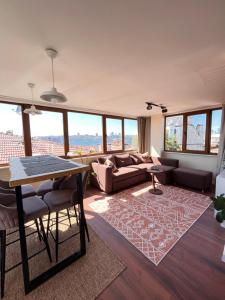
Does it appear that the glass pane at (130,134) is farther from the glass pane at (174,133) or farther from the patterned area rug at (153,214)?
the patterned area rug at (153,214)

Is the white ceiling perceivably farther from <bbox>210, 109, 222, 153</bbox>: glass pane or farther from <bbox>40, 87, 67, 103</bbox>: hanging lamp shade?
<bbox>210, 109, 222, 153</bbox>: glass pane

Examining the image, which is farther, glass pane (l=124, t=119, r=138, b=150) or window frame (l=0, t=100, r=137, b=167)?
glass pane (l=124, t=119, r=138, b=150)

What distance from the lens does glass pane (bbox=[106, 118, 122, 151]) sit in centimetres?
508

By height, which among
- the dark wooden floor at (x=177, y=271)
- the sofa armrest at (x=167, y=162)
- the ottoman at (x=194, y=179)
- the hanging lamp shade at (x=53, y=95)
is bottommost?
the dark wooden floor at (x=177, y=271)

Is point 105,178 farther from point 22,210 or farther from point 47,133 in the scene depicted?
point 22,210

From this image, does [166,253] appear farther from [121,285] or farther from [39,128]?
[39,128]

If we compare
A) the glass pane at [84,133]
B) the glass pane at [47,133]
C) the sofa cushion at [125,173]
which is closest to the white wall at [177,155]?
the sofa cushion at [125,173]

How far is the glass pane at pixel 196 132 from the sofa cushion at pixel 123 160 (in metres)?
2.00

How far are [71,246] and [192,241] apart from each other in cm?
164

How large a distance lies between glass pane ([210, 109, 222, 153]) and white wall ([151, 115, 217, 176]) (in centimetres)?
29

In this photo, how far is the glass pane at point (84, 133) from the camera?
4.20 meters

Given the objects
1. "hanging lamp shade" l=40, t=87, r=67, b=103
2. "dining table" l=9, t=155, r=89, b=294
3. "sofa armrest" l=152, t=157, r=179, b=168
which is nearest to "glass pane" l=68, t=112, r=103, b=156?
"sofa armrest" l=152, t=157, r=179, b=168

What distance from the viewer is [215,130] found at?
13.6 ft

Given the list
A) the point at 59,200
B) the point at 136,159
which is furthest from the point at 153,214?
the point at 136,159
